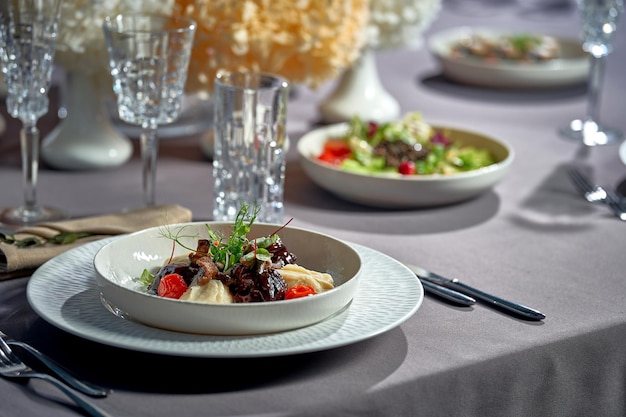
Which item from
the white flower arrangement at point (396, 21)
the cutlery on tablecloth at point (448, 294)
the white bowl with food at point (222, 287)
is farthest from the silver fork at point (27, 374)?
the white flower arrangement at point (396, 21)

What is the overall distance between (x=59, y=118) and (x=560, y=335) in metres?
1.34

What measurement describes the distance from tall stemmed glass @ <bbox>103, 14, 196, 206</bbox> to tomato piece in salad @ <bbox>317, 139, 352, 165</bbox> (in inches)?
14.3

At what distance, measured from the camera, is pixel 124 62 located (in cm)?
145

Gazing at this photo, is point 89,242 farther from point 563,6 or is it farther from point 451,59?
Answer: point 563,6

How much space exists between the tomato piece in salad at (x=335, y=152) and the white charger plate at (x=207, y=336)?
594 millimetres

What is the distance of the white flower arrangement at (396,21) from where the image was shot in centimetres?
217

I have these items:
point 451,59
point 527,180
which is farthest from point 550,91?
point 527,180

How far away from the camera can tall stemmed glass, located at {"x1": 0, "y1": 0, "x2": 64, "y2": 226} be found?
4.68 feet

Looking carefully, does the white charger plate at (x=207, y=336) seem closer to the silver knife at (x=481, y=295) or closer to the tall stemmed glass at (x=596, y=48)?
the silver knife at (x=481, y=295)

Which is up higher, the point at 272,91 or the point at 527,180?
the point at 272,91

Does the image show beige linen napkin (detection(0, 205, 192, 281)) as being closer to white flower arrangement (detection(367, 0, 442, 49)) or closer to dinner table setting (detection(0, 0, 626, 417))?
dinner table setting (detection(0, 0, 626, 417))

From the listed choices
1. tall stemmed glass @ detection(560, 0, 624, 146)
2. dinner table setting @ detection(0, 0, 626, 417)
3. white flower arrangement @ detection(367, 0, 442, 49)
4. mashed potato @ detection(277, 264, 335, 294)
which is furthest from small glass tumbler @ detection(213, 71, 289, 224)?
tall stemmed glass @ detection(560, 0, 624, 146)

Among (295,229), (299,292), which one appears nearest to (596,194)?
(295,229)

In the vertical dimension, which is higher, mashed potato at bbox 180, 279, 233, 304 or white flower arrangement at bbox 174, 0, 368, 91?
white flower arrangement at bbox 174, 0, 368, 91
